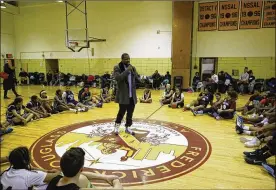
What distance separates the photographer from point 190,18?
12.0 meters

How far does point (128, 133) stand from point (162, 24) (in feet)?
32.8

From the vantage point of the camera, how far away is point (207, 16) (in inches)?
479

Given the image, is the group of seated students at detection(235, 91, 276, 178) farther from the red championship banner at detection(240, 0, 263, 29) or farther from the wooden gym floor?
the red championship banner at detection(240, 0, 263, 29)

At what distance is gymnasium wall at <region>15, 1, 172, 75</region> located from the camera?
13.4m

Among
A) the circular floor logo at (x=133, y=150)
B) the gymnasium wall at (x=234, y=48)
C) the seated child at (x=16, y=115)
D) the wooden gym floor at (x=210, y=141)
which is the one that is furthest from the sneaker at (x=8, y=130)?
the gymnasium wall at (x=234, y=48)

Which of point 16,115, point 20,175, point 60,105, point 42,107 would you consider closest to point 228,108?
point 60,105

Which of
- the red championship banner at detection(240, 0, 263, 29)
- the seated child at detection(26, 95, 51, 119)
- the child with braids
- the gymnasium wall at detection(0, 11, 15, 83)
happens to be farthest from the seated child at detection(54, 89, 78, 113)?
the gymnasium wall at detection(0, 11, 15, 83)

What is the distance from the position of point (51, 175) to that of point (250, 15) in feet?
39.6

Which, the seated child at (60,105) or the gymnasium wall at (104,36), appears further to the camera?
the gymnasium wall at (104,36)

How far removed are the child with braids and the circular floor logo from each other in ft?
2.67

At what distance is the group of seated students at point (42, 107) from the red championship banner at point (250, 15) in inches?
324

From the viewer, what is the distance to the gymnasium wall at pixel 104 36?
13.4 m

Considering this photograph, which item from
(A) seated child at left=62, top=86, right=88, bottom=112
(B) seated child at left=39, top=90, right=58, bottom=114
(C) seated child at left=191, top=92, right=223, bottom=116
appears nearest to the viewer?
(C) seated child at left=191, top=92, right=223, bottom=116

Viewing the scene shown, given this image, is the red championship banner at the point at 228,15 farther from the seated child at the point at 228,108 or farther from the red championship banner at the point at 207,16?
the seated child at the point at 228,108
